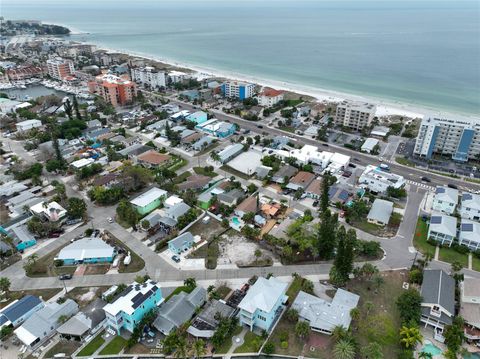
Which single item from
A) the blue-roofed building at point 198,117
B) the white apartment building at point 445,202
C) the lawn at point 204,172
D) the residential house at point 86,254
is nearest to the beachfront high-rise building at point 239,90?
the blue-roofed building at point 198,117

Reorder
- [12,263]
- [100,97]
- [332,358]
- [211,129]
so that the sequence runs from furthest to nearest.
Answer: [100,97] < [211,129] < [12,263] < [332,358]

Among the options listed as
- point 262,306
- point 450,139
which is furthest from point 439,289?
point 450,139

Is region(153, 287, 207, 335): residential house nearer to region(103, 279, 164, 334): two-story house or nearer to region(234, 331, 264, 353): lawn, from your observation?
region(103, 279, 164, 334): two-story house

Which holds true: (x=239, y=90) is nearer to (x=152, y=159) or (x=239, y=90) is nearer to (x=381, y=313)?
(x=152, y=159)

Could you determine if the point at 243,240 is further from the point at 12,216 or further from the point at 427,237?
the point at 12,216

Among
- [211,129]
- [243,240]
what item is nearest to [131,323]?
[243,240]

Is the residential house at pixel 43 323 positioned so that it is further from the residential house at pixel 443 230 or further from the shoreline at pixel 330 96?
the shoreline at pixel 330 96
